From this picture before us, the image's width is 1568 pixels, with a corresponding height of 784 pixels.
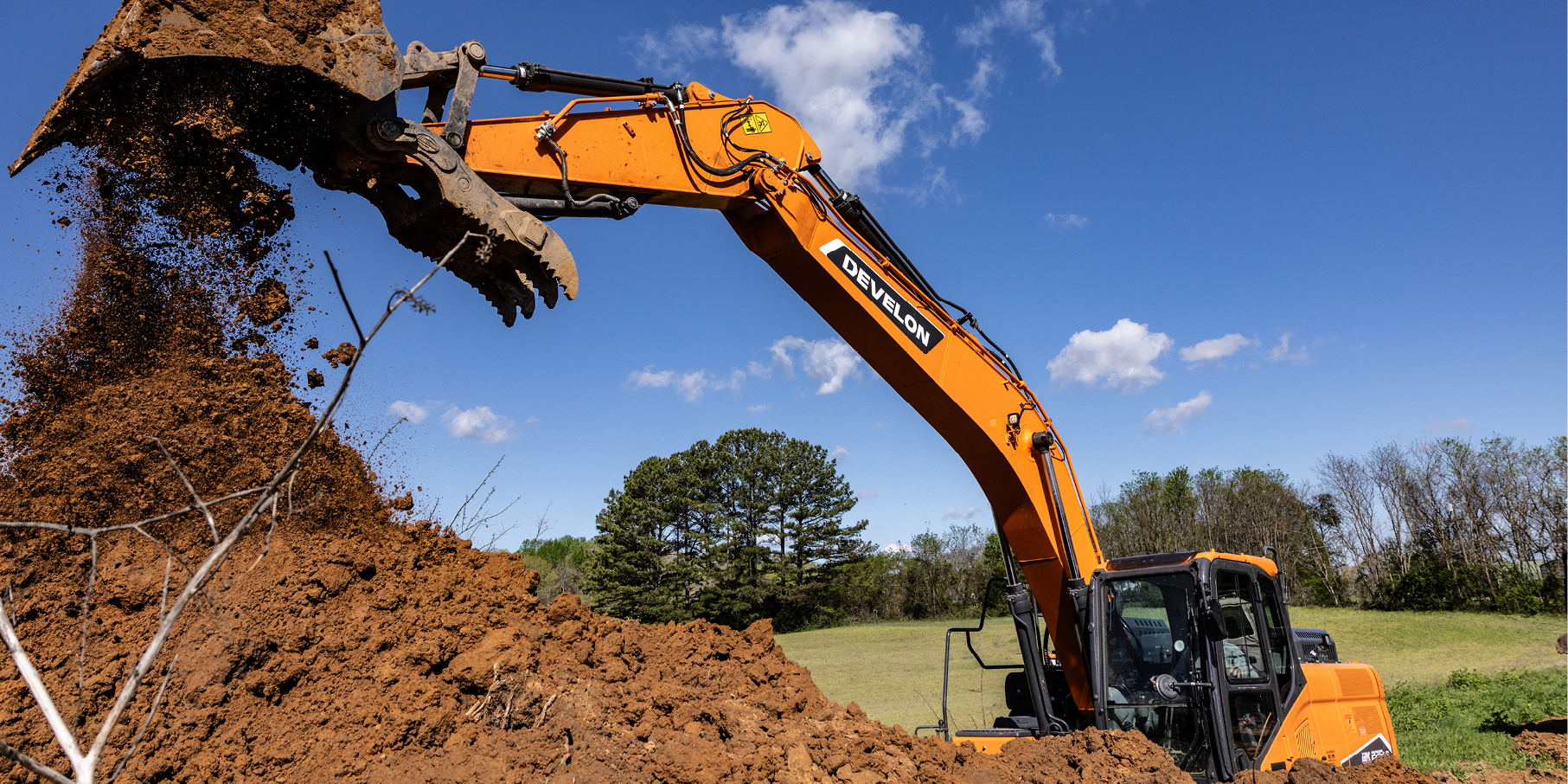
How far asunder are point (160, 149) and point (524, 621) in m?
3.39

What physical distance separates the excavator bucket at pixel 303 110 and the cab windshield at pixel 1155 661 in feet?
13.5

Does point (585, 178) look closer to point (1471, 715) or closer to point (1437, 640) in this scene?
point (1471, 715)

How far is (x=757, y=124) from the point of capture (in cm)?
595

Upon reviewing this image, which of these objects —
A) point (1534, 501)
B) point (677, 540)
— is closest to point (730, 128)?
point (677, 540)

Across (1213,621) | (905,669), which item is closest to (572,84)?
(1213,621)

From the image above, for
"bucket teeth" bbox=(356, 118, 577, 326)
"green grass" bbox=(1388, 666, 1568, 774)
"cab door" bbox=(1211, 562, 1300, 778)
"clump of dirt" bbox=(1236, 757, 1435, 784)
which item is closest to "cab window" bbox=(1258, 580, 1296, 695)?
"cab door" bbox=(1211, 562, 1300, 778)

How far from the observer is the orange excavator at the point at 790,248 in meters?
4.07

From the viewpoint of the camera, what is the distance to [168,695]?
14.9ft

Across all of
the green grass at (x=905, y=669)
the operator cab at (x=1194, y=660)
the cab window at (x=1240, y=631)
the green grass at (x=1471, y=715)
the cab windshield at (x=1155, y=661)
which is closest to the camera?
the operator cab at (x=1194, y=660)

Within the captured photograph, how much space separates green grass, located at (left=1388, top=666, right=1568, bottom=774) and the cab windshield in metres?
6.19

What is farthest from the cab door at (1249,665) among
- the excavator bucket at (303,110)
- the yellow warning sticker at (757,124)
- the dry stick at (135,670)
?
the dry stick at (135,670)

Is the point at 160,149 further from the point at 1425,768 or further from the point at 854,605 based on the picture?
the point at 854,605

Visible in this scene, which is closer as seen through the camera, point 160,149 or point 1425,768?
point 160,149

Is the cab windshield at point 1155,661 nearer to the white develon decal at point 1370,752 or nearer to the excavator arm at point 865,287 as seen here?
the excavator arm at point 865,287
